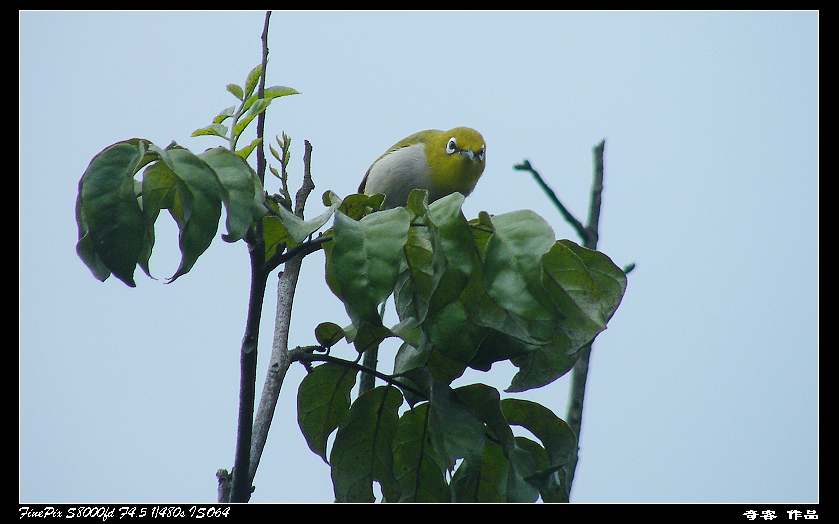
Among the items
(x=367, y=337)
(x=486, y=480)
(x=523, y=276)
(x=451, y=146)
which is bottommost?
(x=486, y=480)

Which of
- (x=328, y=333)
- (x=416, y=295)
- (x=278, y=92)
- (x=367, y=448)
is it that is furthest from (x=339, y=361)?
(x=278, y=92)

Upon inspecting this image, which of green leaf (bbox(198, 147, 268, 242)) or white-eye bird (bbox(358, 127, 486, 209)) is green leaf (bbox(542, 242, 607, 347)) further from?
white-eye bird (bbox(358, 127, 486, 209))

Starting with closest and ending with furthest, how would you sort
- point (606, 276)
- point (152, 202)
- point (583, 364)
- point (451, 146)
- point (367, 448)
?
point (152, 202) < point (606, 276) < point (367, 448) < point (583, 364) < point (451, 146)

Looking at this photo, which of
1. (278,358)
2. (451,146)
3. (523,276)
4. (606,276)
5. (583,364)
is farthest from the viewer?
(451,146)

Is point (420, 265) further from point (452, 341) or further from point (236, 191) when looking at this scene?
point (236, 191)

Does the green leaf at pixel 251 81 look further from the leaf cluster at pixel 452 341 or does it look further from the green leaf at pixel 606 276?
the green leaf at pixel 606 276

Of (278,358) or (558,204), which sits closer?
(278,358)

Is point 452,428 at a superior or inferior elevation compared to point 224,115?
inferior

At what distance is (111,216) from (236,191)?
249mm

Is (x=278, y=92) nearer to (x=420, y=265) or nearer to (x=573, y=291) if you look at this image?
(x=420, y=265)

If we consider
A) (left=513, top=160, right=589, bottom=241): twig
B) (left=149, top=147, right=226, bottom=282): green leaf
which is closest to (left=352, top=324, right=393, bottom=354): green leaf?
(left=149, top=147, right=226, bottom=282): green leaf

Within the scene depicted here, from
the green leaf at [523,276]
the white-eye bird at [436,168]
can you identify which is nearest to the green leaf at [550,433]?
the green leaf at [523,276]

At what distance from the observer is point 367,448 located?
1.90 meters

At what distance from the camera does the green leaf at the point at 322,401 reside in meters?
1.92
